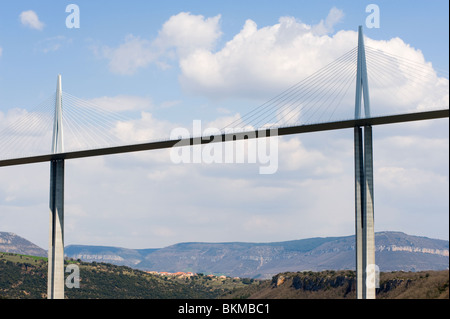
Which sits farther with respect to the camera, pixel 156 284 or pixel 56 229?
pixel 156 284

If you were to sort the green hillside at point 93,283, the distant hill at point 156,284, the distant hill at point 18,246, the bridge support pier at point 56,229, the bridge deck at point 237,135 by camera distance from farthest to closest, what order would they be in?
1. the distant hill at point 18,246
2. the green hillside at point 93,283
3. the distant hill at point 156,284
4. the bridge support pier at point 56,229
5. the bridge deck at point 237,135

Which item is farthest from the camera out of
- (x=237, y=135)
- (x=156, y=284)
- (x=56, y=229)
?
(x=156, y=284)

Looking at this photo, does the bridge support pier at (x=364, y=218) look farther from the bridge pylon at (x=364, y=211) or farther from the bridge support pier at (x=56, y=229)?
the bridge support pier at (x=56, y=229)

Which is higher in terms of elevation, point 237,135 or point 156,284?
→ point 237,135

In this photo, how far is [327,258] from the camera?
174 meters

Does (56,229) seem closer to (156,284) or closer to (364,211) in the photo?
(364,211)

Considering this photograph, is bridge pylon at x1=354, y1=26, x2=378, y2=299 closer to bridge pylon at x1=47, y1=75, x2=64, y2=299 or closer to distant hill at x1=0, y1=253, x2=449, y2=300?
bridge pylon at x1=47, y1=75, x2=64, y2=299

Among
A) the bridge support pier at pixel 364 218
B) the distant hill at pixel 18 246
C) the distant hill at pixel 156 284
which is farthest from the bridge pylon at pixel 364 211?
the distant hill at pixel 18 246

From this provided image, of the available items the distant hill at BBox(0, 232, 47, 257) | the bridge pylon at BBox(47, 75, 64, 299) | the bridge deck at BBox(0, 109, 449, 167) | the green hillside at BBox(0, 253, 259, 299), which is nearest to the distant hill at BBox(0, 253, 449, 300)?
the green hillside at BBox(0, 253, 259, 299)

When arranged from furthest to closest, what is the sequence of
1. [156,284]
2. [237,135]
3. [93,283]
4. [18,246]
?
[18,246] → [156,284] → [93,283] → [237,135]

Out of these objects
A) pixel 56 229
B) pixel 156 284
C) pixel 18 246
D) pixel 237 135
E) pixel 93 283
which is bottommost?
pixel 156 284

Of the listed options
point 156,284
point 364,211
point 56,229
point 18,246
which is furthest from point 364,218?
point 18,246
